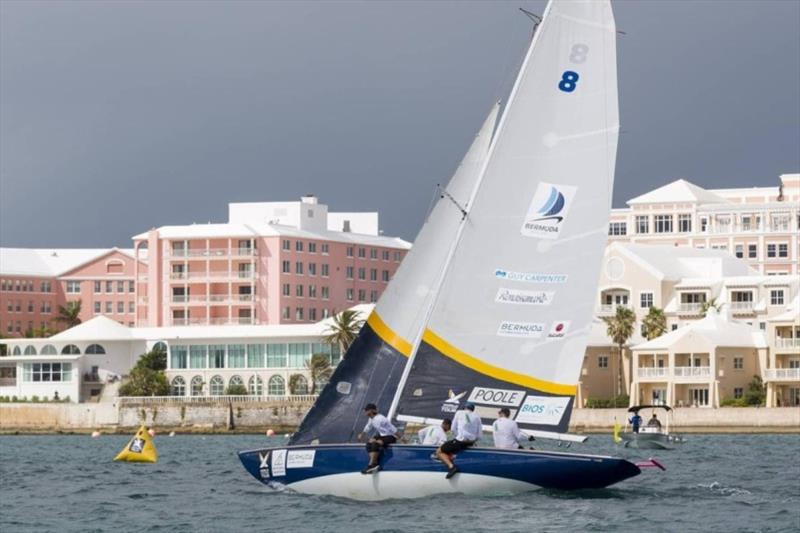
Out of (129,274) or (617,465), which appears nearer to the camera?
(617,465)

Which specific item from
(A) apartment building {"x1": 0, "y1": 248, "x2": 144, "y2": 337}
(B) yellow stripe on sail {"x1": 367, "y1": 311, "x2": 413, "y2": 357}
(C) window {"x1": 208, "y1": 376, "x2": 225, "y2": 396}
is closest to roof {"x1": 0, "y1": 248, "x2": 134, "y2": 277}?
(A) apartment building {"x1": 0, "y1": 248, "x2": 144, "y2": 337}

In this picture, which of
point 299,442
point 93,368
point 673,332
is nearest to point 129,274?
point 93,368

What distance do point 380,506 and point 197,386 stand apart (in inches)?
3937

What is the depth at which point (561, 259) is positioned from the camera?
35312mm

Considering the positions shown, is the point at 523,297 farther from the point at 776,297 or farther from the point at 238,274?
the point at 238,274

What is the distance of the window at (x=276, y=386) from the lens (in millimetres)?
130625

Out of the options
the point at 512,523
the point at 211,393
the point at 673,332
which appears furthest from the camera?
the point at 211,393

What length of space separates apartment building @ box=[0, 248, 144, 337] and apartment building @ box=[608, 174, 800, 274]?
47848mm

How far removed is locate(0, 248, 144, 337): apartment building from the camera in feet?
589

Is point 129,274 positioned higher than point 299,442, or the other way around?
point 129,274

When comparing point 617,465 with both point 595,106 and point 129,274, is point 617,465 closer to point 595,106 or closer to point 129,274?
point 595,106

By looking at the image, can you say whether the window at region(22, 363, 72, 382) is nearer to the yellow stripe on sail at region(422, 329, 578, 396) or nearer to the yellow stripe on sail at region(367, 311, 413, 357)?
the yellow stripe on sail at region(367, 311, 413, 357)

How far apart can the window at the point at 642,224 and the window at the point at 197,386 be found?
1624 inches

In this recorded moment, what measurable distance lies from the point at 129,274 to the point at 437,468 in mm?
147848
